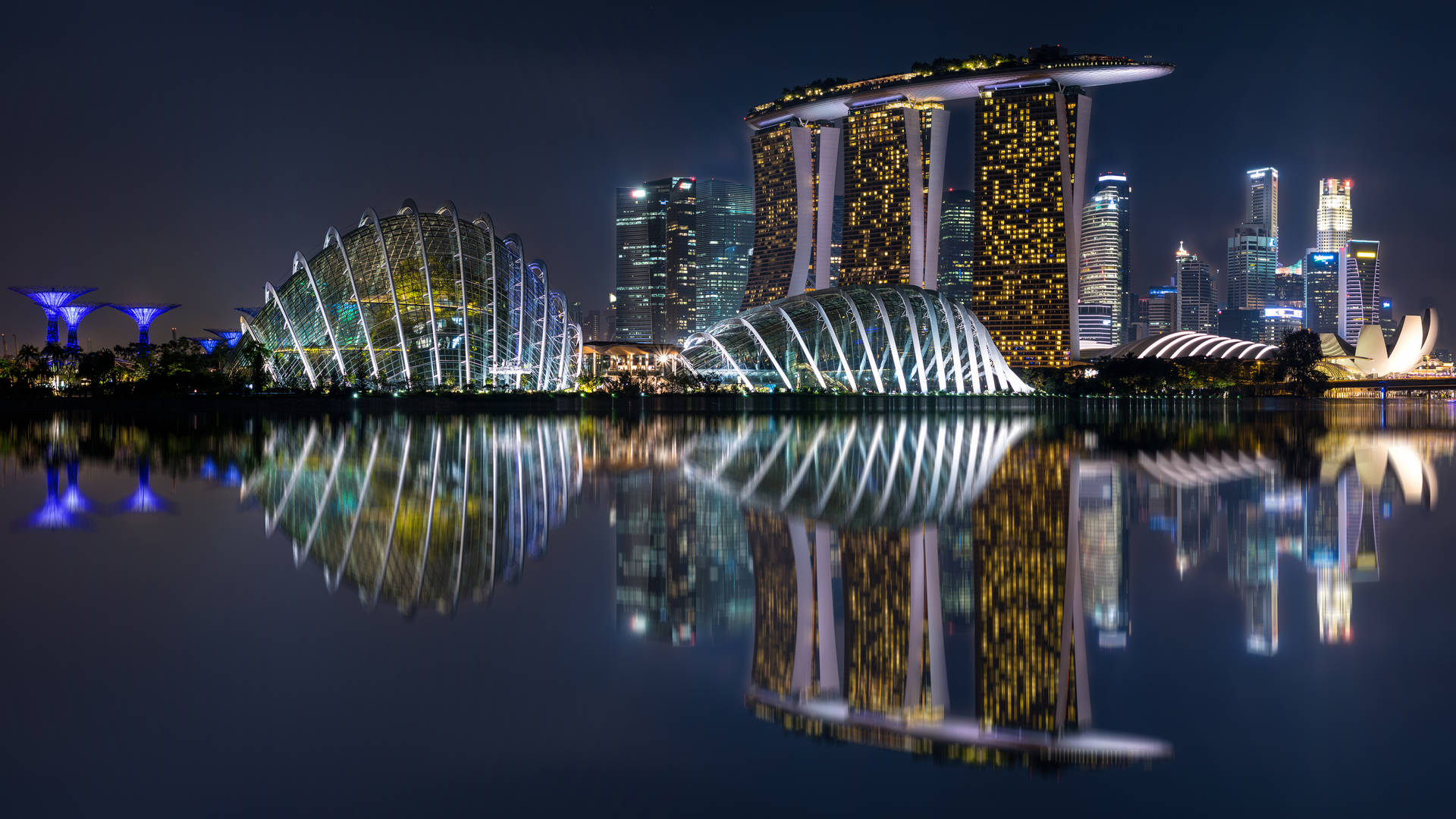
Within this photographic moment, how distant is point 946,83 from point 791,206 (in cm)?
2864

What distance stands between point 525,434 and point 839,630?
33316 mm

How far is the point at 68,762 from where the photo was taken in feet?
22.6

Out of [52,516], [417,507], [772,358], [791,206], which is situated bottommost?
[52,516]

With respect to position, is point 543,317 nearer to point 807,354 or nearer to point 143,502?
point 807,354

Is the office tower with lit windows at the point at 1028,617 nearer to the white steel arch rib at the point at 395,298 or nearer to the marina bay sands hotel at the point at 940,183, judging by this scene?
the white steel arch rib at the point at 395,298

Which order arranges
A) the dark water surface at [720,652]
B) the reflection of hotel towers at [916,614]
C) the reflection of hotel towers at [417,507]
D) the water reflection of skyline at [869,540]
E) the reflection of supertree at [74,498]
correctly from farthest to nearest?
the reflection of supertree at [74,498] → the reflection of hotel towers at [417,507] → the water reflection of skyline at [869,540] → the reflection of hotel towers at [916,614] → the dark water surface at [720,652]

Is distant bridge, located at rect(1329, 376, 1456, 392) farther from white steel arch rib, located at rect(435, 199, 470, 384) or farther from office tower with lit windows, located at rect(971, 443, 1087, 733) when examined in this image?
office tower with lit windows, located at rect(971, 443, 1087, 733)

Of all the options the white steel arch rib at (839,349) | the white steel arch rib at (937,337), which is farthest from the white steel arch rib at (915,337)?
the white steel arch rib at (839,349)

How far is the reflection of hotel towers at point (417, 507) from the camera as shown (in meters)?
12.6

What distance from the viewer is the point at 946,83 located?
160375 millimetres

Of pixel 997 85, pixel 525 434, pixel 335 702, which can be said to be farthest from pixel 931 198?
pixel 335 702

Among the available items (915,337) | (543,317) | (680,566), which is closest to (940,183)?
(915,337)

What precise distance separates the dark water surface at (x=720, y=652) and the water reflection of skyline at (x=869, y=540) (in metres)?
0.07

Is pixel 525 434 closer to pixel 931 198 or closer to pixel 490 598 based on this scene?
pixel 490 598
